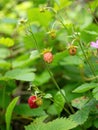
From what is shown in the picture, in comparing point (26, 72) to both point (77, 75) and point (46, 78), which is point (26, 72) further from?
point (77, 75)

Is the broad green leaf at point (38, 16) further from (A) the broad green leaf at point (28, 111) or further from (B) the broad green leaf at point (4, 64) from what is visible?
(A) the broad green leaf at point (28, 111)

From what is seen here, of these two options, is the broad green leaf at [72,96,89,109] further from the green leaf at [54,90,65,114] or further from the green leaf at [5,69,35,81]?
the green leaf at [5,69,35,81]

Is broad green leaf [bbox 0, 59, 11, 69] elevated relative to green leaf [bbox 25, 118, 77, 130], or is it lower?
lower

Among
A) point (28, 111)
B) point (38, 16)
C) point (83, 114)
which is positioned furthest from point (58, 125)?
point (38, 16)

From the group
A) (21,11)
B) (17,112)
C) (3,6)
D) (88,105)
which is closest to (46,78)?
(17,112)

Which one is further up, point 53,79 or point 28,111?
point 53,79

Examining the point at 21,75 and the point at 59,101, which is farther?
the point at 21,75

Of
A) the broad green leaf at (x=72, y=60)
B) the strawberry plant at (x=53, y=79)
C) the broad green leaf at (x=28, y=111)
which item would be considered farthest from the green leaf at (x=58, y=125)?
the broad green leaf at (x=72, y=60)

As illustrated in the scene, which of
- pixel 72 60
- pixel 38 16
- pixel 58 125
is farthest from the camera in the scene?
pixel 38 16

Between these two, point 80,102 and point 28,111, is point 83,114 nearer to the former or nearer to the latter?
point 80,102

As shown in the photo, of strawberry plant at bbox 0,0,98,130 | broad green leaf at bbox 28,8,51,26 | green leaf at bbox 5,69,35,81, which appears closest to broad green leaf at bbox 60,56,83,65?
strawberry plant at bbox 0,0,98,130

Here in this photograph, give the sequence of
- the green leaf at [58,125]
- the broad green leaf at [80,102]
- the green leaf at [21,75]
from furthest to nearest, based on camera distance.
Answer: the green leaf at [21,75] < the broad green leaf at [80,102] < the green leaf at [58,125]
